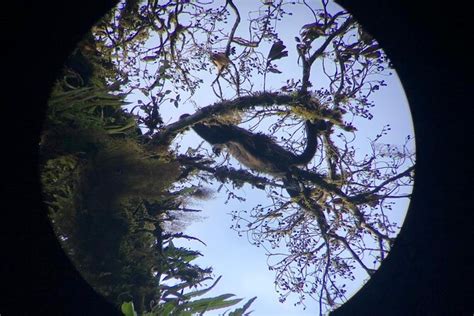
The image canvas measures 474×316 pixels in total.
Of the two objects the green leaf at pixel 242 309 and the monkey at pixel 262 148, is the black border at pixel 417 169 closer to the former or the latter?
the green leaf at pixel 242 309

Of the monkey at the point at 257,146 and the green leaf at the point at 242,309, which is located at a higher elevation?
the monkey at the point at 257,146

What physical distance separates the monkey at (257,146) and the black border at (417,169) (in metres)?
1.24

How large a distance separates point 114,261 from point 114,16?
171 centimetres

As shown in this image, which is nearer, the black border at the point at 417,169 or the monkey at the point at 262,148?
the black border at the point at 417,169

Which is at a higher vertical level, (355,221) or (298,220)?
(298,220)

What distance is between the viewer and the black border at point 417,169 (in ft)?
5.77

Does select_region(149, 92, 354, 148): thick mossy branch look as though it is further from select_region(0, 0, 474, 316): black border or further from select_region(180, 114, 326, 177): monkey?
select_region(0, 0, 474, 316): black border

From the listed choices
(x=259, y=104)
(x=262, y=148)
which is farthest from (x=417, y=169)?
→ (x=259, y=104)

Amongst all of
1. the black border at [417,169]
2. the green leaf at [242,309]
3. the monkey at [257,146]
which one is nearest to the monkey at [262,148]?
the monkey at [257,146]

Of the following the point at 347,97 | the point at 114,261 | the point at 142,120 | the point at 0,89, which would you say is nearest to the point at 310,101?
the point at 347,97

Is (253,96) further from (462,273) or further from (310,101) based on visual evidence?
(462,273)

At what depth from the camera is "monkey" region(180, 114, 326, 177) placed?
10.4 feet

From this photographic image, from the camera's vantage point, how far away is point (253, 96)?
10.5ft

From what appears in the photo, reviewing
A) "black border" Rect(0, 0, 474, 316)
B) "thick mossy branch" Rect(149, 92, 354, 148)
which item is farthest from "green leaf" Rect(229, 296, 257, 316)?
"thick mossy branch" Rect(149, 92, 354, 148)
